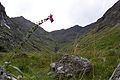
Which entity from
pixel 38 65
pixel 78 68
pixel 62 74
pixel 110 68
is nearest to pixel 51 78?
pixel 62 74

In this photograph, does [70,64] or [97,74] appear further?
[70,64]

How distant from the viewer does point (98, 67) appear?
15.4 metres

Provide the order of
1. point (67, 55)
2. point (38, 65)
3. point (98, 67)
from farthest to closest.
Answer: point (38, 65), point (67, 55), point (98, 67)

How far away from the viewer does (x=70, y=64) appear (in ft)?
51.2

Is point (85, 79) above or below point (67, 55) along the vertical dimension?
below

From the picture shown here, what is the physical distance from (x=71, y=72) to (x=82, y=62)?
36.7 inches

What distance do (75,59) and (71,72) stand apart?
1.05m

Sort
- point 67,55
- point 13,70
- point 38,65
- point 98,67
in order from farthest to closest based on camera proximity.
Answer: point 38,65 < point 67,55 < point 98,67 < point 13,70

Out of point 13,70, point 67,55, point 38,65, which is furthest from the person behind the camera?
point 38,65

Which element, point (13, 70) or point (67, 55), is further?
point (67, 55)

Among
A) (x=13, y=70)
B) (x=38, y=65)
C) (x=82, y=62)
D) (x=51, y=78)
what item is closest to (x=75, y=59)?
(x=82, y=62)

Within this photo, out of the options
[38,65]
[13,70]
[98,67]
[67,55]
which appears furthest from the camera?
[38,65]

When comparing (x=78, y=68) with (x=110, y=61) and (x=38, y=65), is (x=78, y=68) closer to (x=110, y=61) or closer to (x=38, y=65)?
(x=110, y=61)

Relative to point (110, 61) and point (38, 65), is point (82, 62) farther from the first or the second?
point (38, 65)
